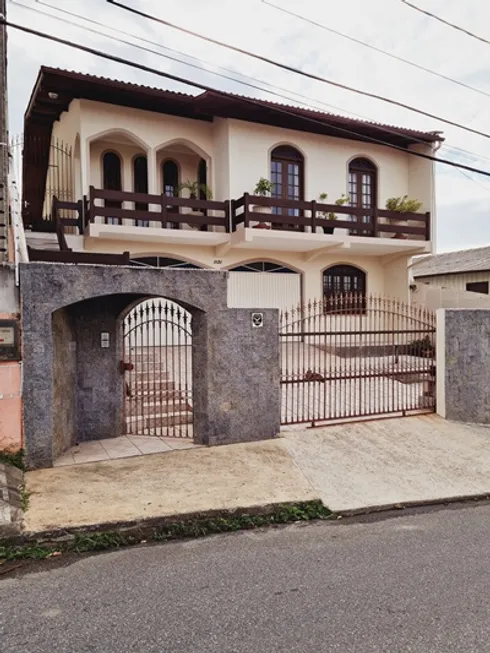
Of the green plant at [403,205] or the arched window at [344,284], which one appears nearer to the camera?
the green plant at [403,205]

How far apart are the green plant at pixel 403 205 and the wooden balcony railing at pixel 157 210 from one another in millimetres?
5712

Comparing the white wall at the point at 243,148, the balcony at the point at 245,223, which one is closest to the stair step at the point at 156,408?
the balcony at the point at 245,223

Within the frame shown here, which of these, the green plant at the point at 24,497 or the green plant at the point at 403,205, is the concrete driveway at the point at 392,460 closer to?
the green plant at the point at 24,497

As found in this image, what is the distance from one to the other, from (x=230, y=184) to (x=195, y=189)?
1119mm

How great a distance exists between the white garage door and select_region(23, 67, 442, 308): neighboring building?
0.03 m

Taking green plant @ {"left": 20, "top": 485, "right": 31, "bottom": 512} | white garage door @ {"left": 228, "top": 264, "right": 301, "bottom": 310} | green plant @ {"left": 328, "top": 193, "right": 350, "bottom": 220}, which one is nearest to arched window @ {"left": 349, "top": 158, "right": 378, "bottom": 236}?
green plant @ {"left": 328, "top": 193, "right": 350, "bottom": 220}

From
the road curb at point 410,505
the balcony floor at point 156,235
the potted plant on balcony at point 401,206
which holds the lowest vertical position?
the road curb at point 410,505

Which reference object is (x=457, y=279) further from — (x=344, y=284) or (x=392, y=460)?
(x=392, y=460)

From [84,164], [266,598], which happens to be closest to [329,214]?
[84,164]

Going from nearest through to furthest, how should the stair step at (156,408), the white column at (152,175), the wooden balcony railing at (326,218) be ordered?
the stair step at (156,408)
the wooden balcony railing at (326,218)
the white column at (152,175)

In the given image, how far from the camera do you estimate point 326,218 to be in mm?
14367

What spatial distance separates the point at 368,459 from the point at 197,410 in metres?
2.54

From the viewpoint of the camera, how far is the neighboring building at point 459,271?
20.2 meters

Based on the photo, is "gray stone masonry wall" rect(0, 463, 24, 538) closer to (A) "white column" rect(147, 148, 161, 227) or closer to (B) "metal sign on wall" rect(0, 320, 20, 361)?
(B) "metal sign on wall" rect(0, 320, 20, 361)
